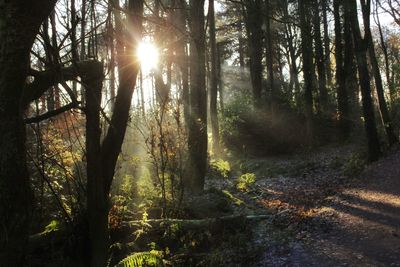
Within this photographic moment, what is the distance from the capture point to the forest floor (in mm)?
6831

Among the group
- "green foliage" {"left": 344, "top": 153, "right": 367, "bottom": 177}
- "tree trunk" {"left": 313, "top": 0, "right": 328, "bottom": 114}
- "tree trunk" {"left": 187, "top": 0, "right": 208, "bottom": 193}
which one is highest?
"tree trunk" {"left": 313, "top": 0, "right": 328, "bottom": 114}

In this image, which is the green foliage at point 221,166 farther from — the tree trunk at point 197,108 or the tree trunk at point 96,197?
the tree trunk at point 96,197

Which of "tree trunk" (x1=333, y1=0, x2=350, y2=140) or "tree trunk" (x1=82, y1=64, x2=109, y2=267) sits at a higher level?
"tree trunk" (x1=333, y1=0, x2=350, y2=140)

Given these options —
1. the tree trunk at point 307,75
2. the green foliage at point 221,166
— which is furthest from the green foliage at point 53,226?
the tree trunk at point 307,75

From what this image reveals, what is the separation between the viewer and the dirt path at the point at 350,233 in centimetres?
655

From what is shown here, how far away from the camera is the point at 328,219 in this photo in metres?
8.67

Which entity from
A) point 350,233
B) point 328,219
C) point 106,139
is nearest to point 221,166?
point 328,219

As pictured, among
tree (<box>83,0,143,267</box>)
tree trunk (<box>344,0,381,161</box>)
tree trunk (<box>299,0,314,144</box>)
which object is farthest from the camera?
tree trunk (<box>299,0,314,144</box>)

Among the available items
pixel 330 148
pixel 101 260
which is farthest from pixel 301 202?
pixel 330 148

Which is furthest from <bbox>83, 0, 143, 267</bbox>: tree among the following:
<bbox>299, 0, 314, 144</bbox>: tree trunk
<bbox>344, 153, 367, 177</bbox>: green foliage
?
<bbox>299, 0, 314, 144</bbox>: tree trunk

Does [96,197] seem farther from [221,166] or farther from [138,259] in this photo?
[221,166]

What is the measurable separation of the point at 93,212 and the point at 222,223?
306 cm

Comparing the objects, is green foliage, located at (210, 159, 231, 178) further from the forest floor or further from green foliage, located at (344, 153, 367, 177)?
green foliage, located at (344, 153, 367, 177)

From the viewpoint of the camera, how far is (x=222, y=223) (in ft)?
28.1
